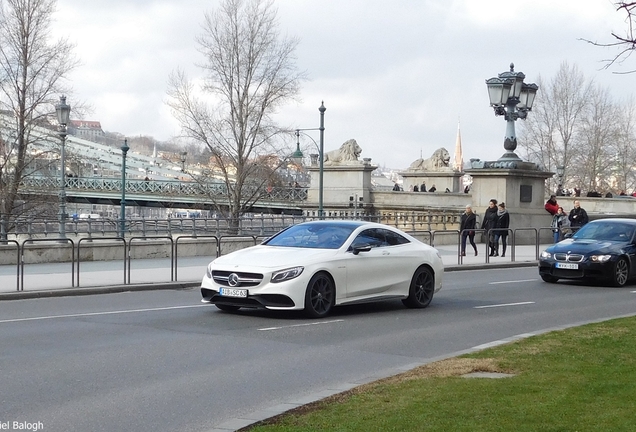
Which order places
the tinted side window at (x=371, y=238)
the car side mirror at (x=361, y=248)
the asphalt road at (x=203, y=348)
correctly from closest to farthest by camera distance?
Answer: the asphalt road at (x=203, y=348) → the car side mirror at (x=361, y=248) → the tinted side window at (x=371, y=238)

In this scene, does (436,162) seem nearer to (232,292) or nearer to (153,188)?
(153,188)

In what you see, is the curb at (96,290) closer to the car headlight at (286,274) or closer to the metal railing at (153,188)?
the car headlight at (286,274)

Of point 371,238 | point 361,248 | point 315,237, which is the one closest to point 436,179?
point 371,238

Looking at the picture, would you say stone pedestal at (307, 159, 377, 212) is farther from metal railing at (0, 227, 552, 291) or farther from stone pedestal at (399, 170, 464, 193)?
metal railing at (0, 227, 552, 291)

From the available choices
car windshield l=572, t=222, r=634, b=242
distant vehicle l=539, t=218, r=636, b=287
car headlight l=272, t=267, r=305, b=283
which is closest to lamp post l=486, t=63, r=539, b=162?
car windshield l=572, t=222, r=634, b=242

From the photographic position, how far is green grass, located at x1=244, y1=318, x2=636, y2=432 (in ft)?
23.6

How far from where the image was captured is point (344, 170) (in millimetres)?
50562

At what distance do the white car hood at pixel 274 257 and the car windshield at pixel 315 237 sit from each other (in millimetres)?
296

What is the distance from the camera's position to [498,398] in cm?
819

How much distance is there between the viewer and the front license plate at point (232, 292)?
14.5 m

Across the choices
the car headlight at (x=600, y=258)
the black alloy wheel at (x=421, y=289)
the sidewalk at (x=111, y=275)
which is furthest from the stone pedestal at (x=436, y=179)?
the black alloy wheel at (x=421, y=289)

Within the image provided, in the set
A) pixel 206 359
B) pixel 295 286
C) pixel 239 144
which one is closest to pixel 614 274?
pixel 295 286

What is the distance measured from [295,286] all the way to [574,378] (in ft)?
19.5

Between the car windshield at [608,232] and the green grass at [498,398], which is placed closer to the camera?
the green grass at [498,398]
